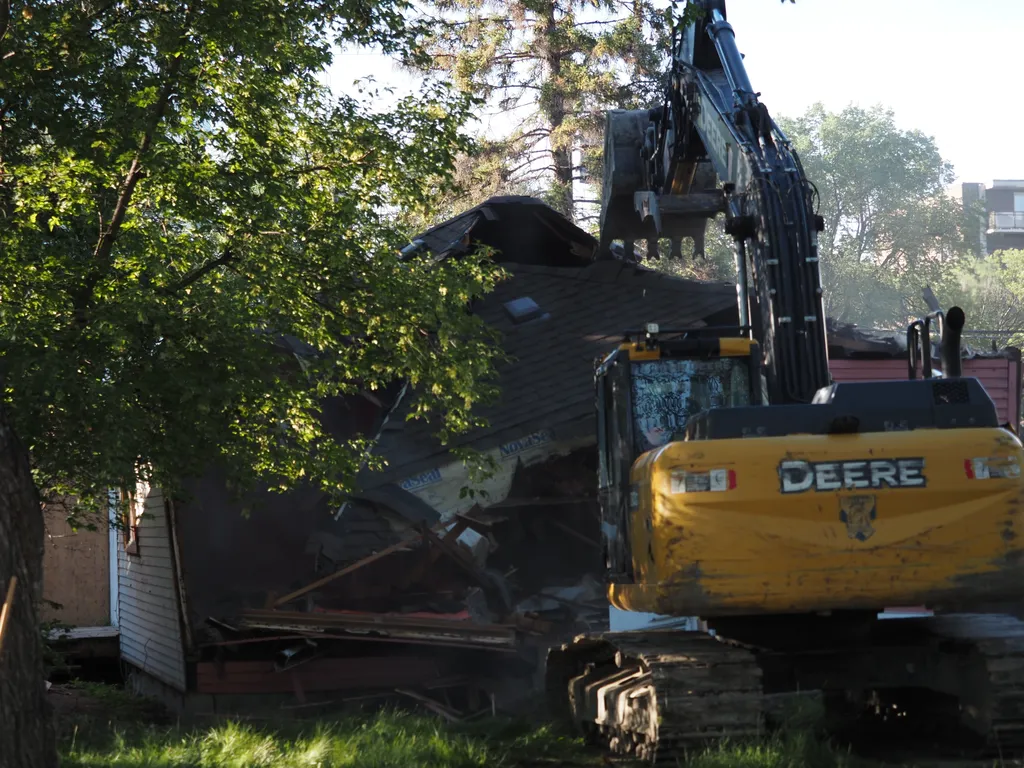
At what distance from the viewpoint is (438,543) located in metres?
14.9

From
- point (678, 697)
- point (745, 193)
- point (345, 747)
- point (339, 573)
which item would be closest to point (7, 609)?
point (345, 747)

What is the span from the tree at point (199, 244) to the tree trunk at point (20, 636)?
7.54 ft

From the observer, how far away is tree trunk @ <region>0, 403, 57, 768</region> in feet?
24.1

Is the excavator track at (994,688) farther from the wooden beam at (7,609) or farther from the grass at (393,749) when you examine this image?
the wooden beam at (7,609)

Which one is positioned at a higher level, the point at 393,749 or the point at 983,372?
the point at 983,372

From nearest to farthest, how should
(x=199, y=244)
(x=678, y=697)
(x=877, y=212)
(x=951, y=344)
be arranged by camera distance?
(x=678, y=697) → (x=951, y=344) → (x=199, y=244) → (x=877, y=212)

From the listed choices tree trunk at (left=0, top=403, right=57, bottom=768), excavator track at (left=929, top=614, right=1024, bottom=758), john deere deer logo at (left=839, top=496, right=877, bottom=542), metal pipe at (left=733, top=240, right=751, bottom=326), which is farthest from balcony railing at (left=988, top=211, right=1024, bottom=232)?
tree trunk at (left=0, top=403, right=57, bottom=768)

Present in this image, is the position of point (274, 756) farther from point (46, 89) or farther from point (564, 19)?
point (564, 19)

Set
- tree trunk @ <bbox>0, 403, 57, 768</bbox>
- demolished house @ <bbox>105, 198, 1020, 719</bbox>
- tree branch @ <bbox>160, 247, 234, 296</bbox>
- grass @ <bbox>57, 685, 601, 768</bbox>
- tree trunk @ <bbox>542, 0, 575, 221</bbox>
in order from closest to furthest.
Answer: tree trunk @ <bbox>0, 403, 57, 768</bbox>, grass @ <bbox>57, 685, 601, 768</bbox>, tree branch @ <bbox>160, 247, 234, 296</bbox>, demolished house @ <bbox>105, 198, 1020, 719</bbox>, tree trunk @ <bbox>542, 0, 575, 221</bbox>

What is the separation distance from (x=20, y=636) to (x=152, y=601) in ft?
37.6

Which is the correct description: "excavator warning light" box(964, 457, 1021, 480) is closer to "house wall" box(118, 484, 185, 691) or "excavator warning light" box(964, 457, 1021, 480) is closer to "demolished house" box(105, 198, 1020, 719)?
"demolished house" box(105, 198, 1020, 719)

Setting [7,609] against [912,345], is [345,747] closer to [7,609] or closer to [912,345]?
[7,609]

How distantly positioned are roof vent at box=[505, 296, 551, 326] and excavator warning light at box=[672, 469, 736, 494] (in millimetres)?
10898

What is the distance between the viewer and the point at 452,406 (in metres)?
13.0
